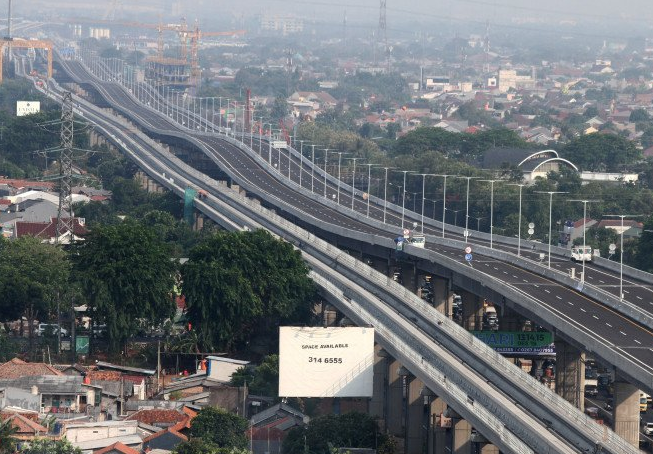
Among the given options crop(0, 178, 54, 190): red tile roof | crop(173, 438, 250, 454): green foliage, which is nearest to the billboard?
crop(173, 438, 250, 454): green foliage

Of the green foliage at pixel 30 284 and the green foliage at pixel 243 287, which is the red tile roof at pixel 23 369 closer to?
the green foliage at pixel 30 284

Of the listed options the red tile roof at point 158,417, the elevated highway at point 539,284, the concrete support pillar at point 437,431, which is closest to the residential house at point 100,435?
the red tile roof at point 158,417

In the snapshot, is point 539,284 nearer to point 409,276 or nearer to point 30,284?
point 409,276

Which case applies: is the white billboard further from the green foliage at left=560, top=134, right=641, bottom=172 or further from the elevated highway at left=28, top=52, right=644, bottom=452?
the green foliage at left=560, top=134, right=641, bottom=172

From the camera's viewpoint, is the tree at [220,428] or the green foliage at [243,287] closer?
the tree at [220,428]

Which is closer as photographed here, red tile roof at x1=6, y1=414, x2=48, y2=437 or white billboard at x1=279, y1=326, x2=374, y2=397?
red tile roof at x1=6, y1=414, x2=48, y2=437

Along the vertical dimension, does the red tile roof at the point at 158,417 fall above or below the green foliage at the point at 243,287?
below

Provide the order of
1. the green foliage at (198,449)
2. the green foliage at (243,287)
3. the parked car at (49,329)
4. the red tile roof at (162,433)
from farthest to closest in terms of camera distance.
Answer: the green foliage at (243,287)
the parked car at (49,329)
the red tile roof at (162,433)
the green foliage at (198,449)
